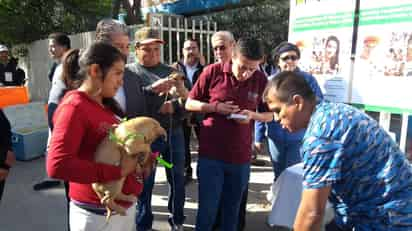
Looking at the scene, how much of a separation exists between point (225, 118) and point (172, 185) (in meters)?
1.03

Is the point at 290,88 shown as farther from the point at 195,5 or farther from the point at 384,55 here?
the point at 195,5

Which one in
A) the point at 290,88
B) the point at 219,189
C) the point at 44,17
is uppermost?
the point at 44,17

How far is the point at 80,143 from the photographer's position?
1.48 metres

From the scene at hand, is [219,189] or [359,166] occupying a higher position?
[359,166]

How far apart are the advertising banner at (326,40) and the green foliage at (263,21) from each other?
721 centimetres

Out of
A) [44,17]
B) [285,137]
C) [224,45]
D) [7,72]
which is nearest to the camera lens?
[285,137]

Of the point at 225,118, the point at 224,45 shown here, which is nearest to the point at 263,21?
the point at 224,45

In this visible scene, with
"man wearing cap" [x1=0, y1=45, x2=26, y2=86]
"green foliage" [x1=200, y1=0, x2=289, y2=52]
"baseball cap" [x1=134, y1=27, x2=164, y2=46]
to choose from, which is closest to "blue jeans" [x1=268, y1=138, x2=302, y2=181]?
"baseball cap" [x1=134, y1=27, x2=164, y2=46]

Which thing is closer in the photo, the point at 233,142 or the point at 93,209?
the point at 93,209

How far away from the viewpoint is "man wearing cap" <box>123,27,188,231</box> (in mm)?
2609

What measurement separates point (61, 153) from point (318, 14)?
241 centimetres

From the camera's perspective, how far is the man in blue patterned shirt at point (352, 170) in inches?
50.9

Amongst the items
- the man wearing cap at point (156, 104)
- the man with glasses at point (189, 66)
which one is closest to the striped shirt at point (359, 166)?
the man wearing cap at point (156, 104)

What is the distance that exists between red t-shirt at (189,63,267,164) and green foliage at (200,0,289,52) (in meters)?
8.00
